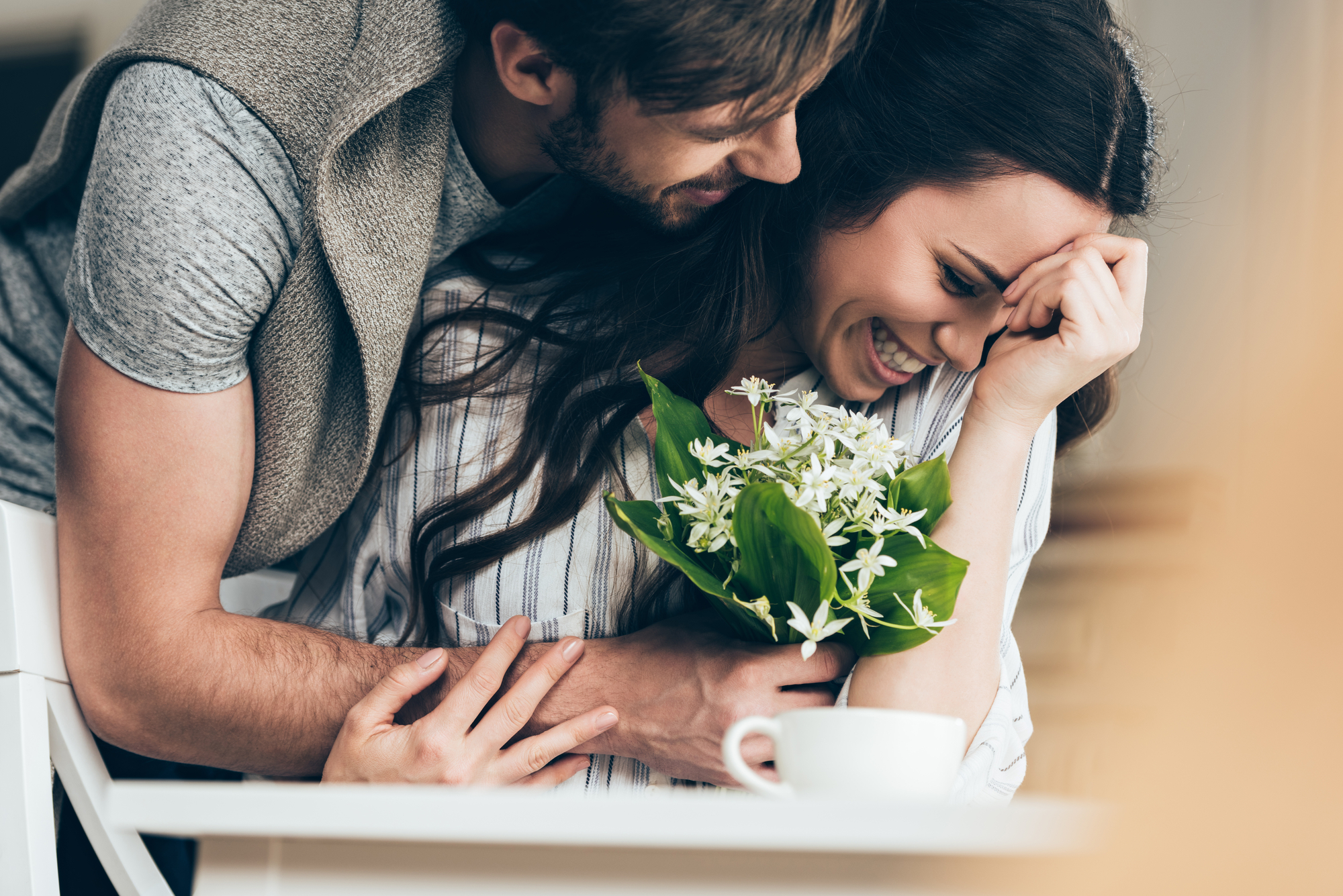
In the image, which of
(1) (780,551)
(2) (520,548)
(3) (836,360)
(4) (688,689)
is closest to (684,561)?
(1) (780,551)

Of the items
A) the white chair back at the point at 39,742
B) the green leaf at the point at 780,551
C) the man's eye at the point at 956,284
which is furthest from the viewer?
the man's eye at the point at 956,284

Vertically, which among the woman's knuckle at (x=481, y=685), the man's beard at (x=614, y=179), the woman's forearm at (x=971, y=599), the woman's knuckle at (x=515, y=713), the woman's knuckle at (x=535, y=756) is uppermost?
the man's beard at (x=614, y=179)

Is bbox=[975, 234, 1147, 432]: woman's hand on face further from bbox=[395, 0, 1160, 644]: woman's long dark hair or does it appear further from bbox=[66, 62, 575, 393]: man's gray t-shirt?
bbox=[66, 62, 575, 393]: man's gray t-shirt

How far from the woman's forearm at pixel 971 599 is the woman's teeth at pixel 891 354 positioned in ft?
0.49

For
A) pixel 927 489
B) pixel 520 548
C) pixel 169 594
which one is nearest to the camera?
pixel 927 489

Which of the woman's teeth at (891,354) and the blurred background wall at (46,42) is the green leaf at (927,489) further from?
the blurred background wall at (46,42)

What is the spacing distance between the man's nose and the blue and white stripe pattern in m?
0.27

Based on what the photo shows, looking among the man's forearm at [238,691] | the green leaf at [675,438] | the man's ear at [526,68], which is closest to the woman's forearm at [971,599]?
the green leaf at [675,438]

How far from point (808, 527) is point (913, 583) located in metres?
0.13

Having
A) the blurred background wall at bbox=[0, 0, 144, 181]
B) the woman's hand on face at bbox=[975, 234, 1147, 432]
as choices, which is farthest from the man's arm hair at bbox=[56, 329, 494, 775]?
the blurred background wall at bbox=[0, 0, 144, 181]

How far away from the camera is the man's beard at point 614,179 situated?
949 mm

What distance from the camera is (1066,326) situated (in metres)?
0.88

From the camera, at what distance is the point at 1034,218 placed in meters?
0.92

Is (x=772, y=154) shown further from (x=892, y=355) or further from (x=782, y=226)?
(x=892, y=355)
